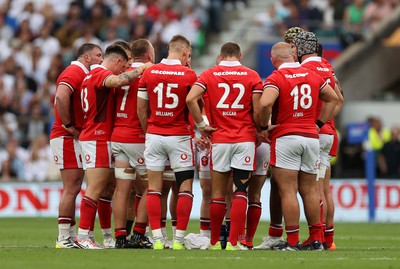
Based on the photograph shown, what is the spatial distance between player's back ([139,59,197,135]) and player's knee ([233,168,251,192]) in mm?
910

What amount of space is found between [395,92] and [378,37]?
2.05 metres

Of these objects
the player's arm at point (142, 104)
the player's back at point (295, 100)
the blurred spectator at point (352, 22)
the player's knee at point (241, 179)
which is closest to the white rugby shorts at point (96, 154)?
the player's arm at point (142, 104)

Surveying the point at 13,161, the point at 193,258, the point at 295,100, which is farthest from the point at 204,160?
the point at 13,161

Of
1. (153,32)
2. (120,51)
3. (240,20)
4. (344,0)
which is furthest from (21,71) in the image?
(120,51)

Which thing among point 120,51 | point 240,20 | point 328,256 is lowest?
point 328,256

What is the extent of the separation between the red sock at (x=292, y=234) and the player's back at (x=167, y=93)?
1841 mm

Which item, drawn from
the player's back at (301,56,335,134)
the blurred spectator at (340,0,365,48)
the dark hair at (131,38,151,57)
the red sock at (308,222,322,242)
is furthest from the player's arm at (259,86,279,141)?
the blurred spectator at (340,0,365,48)

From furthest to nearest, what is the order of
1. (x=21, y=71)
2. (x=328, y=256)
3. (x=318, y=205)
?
(x=21, y=71) < (x=318, y=205) < (x=328, y=256)

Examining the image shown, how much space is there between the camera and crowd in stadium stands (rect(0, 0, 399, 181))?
1213 inches

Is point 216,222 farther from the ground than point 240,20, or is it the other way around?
point 240,20

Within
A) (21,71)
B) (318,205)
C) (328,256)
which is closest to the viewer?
(328,256)

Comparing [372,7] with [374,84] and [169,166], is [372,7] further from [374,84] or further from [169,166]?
[169,166]

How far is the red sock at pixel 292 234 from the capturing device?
1627cm

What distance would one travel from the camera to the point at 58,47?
32906 millimetres
